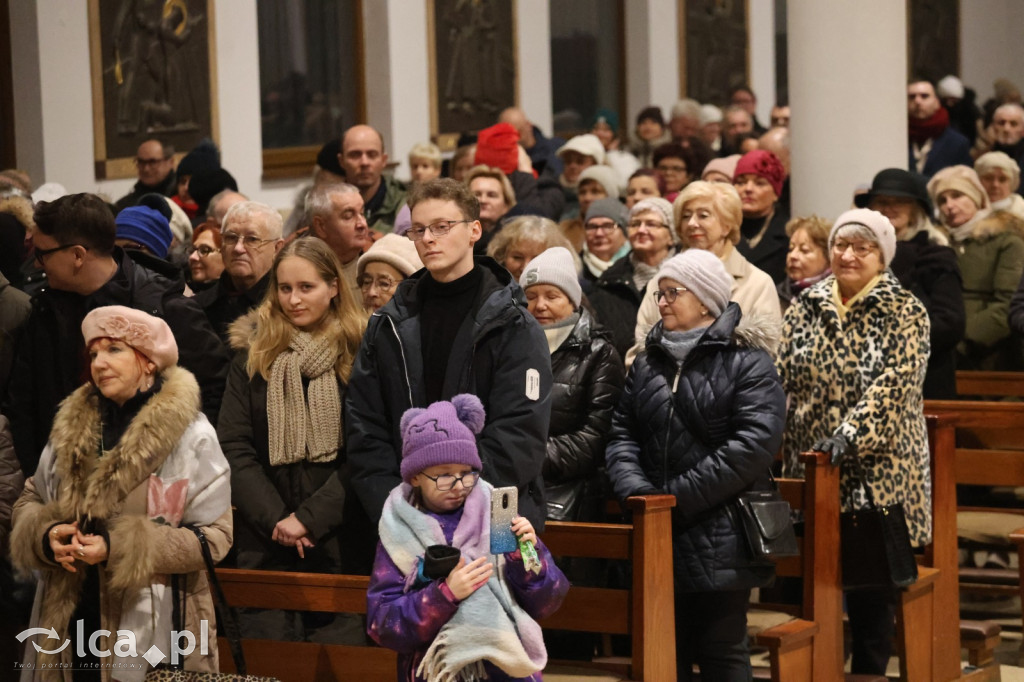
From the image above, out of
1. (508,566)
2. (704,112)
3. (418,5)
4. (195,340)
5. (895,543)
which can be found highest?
(418,5)

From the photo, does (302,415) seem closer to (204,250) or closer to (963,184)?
(204,250)

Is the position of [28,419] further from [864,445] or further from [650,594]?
[864,445]

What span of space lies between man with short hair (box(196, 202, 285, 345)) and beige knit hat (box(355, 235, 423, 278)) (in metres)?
0.42

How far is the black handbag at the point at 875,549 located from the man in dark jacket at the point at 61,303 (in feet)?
7.75

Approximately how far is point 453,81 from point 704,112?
8.02ft

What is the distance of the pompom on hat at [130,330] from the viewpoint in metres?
4.11

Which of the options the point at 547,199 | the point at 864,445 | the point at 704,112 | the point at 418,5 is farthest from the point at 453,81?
the point at 864,445

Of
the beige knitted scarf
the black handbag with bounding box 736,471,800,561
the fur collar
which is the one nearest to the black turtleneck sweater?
the beige knitted scarf

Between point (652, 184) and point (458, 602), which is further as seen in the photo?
point (652, 184)

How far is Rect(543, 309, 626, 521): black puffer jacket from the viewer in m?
4.96

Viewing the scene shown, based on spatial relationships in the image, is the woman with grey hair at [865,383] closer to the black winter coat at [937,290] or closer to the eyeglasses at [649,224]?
the black winter coat at [937,290]

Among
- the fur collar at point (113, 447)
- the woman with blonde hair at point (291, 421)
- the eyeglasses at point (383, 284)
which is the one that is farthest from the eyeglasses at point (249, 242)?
the fur collar at point (113, 447)

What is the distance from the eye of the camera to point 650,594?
4.39 meters

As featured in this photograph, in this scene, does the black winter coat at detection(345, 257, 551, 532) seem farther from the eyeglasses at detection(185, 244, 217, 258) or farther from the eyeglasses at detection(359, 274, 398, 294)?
the eyeglasses at detection(185, 244, 217, 258)
